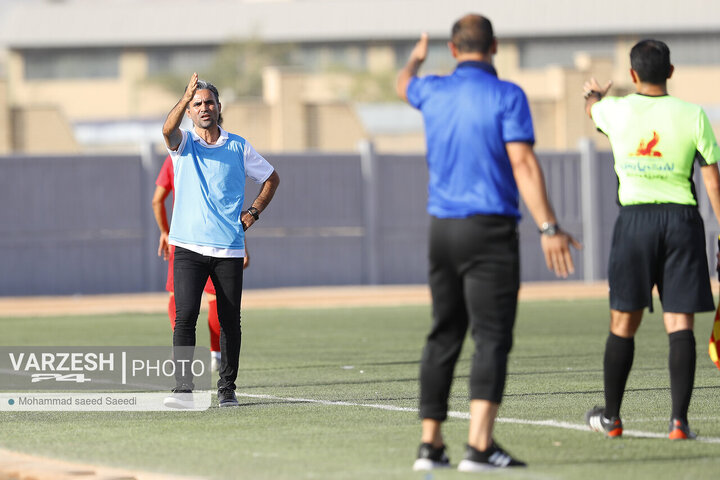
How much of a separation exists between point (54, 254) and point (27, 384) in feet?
59.6

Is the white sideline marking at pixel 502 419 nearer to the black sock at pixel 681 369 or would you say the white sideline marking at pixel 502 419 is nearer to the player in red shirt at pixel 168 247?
the black sock at pixel 681 369

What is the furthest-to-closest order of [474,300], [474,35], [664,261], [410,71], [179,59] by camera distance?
[179,59], [664,261], [410,71], [474,35], [474,300]

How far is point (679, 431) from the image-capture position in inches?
330

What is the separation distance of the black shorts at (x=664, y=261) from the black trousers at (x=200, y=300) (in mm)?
2882

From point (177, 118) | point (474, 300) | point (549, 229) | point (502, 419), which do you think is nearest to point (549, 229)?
point (549, 229)

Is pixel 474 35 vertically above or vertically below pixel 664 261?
above

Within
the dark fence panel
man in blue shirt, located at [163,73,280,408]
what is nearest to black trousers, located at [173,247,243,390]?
man in blue shirt, located at [163,73,280,408]

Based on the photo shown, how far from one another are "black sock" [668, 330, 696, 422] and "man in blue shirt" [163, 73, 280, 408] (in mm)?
3132

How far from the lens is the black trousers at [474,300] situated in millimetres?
7367

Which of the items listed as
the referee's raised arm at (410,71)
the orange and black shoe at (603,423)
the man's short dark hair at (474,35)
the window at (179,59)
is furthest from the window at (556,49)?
the man's short dark hair at (474,35)

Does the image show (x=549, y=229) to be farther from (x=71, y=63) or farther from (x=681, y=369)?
(x=71, y=63)

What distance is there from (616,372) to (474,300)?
1483 mm

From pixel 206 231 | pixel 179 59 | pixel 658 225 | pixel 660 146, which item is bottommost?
pixel 206 231

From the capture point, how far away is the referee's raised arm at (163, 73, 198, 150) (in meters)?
9.59
